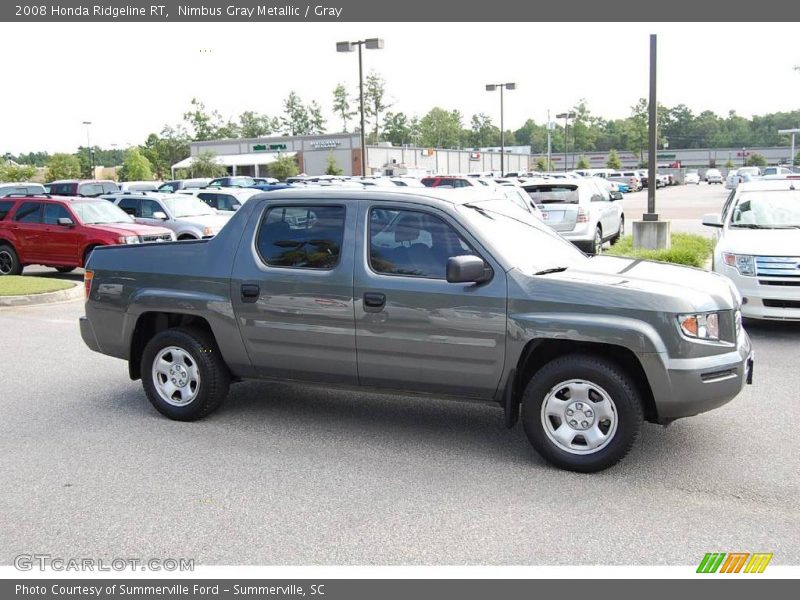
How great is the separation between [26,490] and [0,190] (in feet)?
101

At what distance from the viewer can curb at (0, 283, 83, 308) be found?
12859mm

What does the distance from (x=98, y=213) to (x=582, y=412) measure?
543 inches

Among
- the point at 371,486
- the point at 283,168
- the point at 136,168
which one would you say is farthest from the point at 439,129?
the point at 371,486

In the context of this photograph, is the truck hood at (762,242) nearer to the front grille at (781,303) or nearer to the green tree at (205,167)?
the front grille at (781,303)

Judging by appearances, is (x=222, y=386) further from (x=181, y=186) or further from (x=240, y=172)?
(x=240, y=172)

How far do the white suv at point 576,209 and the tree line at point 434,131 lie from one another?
5871cm

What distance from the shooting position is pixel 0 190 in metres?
32.2

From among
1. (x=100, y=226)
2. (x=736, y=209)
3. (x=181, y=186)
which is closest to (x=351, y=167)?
(x=181, y=186)

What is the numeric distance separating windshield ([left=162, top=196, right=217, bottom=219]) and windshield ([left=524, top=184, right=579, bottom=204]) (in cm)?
778

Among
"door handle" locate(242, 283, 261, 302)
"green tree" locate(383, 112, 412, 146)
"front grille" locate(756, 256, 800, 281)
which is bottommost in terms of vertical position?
"front grille" locate(756, 256, 800, 281)

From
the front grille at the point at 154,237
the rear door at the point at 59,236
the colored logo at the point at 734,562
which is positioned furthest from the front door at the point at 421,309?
the rear door at the point at 59,236

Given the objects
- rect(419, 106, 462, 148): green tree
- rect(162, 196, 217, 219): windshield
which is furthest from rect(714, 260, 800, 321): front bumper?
rect(419, 106, 462, 148): green tree

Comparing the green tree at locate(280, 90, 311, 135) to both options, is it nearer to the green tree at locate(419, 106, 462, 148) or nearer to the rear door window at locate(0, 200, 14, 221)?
the green tree at locate(419, 106, 462, 148)

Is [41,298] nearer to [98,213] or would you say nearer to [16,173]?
[98,213]
